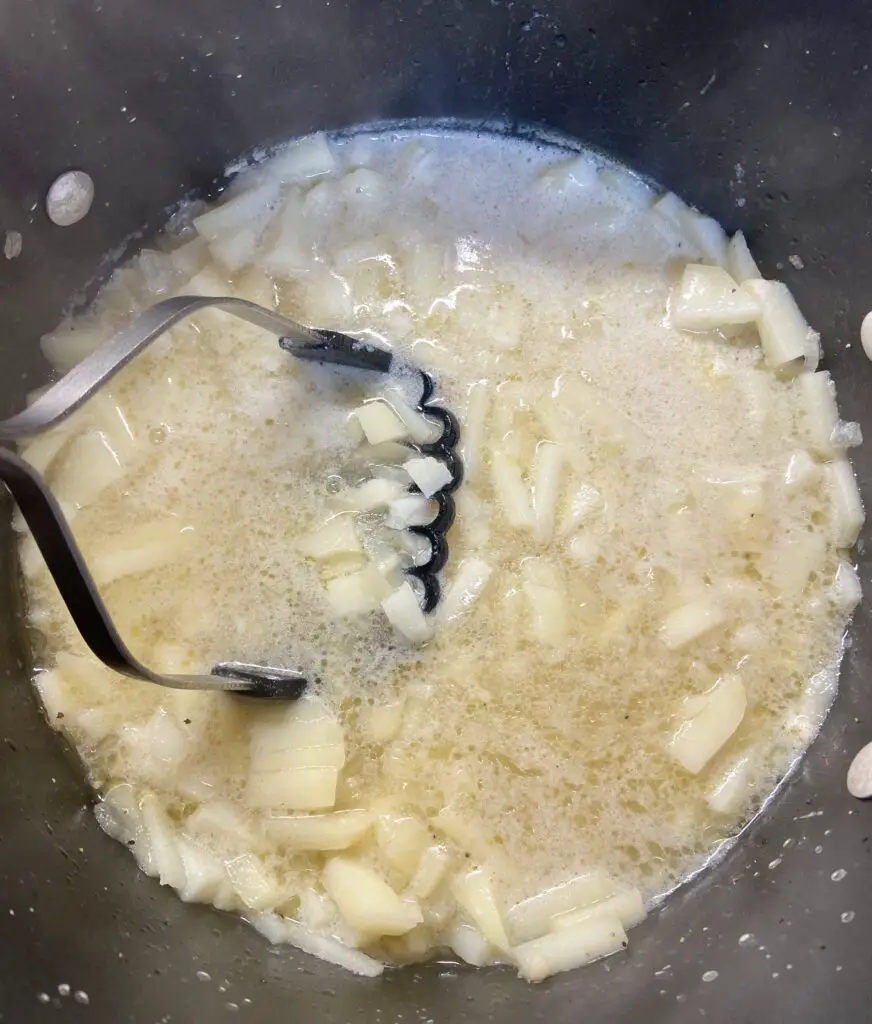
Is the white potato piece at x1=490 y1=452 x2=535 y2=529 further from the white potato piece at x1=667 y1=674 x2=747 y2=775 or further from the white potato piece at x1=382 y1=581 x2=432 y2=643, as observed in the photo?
the white potato piece at x1=667 y1=674 x2=747 y2=775

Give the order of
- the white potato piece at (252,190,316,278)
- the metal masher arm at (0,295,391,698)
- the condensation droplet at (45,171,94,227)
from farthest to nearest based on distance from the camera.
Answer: the white potato piece at (252,190,316,278)
the condensation droplet at (45,171,94,227)
the metal masher arm at (0,295,391,698)

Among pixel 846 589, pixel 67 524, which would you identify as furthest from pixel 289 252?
pixel 846 589

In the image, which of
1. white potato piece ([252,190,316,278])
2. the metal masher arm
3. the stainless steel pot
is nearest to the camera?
the metal masher arm

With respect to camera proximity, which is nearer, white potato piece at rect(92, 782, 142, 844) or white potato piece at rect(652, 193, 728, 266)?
white potato piece at rect(92, 782, 142, 844)

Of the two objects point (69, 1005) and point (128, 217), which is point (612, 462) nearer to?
point (128, 217)

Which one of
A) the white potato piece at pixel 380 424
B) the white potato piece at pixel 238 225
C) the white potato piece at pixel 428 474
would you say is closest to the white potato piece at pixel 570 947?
the white potato piece at pixel 428 474

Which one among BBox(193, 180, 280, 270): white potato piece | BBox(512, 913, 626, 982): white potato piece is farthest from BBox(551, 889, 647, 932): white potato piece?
BBox(193, 180, 280, 270): white potato piece
